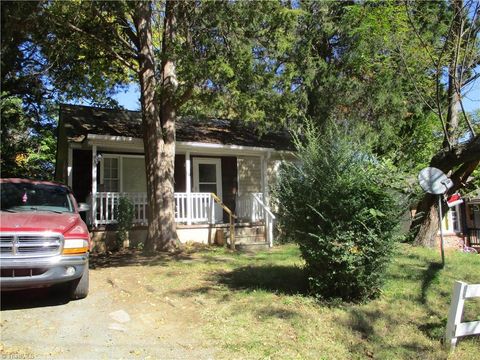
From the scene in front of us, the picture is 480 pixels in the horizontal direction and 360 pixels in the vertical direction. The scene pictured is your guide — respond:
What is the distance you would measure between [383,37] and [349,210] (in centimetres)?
1005

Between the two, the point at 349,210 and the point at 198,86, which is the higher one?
the point at 198,86

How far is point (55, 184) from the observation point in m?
8.12

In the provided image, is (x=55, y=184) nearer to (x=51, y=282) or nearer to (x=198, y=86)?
(x=51, y=282)

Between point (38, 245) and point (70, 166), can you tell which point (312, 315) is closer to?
point (38, 245)

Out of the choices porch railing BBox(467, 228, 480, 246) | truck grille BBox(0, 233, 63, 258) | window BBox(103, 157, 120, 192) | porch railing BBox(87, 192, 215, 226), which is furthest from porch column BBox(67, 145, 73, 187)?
porch railing BBox(467, 228, 480, 246)

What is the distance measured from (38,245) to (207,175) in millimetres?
11413

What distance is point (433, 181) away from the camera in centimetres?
1041

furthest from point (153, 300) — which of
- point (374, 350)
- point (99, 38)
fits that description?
point (99, 38)

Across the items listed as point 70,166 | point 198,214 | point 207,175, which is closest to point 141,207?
point 198,214

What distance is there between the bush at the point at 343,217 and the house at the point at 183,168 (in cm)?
523

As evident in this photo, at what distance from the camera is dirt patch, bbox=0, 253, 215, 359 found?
5.41 m

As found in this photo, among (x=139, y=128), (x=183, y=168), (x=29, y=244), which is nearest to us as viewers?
(x=29, y=244)

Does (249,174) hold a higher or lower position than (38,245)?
higher

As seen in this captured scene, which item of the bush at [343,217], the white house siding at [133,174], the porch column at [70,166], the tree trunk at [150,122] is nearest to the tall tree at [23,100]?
the porch column at [70,166]
